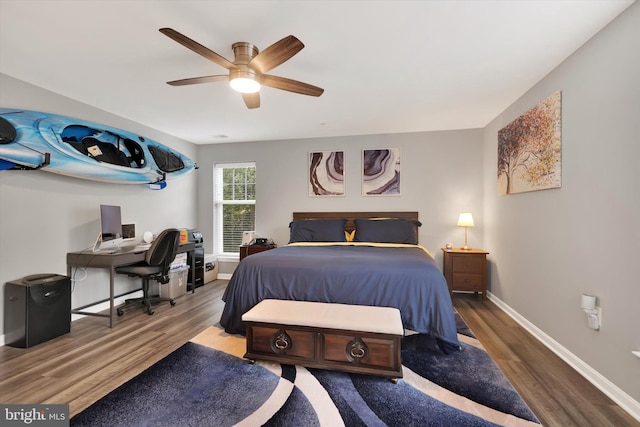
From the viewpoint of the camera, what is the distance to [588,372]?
79.4 inches

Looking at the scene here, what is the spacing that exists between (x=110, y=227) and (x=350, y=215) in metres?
3.18

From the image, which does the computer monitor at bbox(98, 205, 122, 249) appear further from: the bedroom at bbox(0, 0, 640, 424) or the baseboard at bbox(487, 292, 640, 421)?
the baseboard at bbox(487, 292, 640, 421)

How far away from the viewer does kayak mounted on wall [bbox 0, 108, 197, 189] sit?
2.46 m

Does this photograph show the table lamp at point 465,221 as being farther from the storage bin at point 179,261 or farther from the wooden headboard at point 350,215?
the storage bin at point 179,261

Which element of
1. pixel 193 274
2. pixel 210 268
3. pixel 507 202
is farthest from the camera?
pixel 210 268

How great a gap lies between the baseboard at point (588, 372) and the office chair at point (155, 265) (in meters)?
4.03

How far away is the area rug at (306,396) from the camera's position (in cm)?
160

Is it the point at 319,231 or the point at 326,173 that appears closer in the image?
the point at 319,231

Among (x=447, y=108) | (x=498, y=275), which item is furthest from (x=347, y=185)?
(x=498, y=275)

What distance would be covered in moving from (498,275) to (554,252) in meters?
1.26

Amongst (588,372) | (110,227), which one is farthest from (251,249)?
(588,372)

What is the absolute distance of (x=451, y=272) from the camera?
379 centimetres

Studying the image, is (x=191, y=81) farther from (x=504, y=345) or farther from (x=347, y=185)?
(x=504, y=345)

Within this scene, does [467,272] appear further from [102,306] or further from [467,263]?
[102,306]
